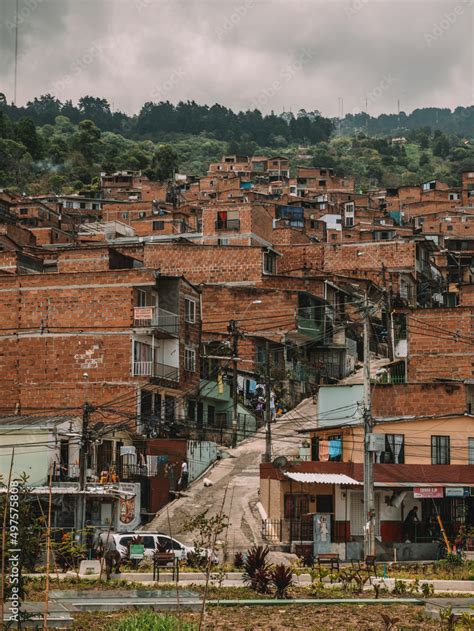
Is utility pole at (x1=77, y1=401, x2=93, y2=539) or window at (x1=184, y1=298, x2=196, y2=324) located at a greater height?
window at (x1=184, y1=298, x2=196, y2=324)

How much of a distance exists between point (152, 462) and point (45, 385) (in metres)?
9.08

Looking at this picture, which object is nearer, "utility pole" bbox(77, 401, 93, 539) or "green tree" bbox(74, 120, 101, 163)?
"utility pole" bbox(77, 401, 93, 539)

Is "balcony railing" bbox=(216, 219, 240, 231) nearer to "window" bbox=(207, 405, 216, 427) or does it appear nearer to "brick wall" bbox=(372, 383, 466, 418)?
"window" bbox=(207, 405, 216, 427)

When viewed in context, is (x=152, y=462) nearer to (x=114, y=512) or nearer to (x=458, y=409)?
(x=114, y=512)

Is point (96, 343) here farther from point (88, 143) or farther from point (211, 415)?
point (88, 143)

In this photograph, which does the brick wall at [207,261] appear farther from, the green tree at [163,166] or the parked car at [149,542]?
the green tree at [163,166]

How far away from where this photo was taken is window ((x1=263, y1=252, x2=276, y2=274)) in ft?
228

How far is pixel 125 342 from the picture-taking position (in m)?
48.8

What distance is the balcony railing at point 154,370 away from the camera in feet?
159

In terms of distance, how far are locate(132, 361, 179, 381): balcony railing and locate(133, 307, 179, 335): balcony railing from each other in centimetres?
161

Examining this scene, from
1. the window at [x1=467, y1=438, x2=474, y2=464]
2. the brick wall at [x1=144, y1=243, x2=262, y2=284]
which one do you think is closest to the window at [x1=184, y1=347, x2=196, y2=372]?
the brick wall at [x1=144, y1=243, x2=262, y2=284]

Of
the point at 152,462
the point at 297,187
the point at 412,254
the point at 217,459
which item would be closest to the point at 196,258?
the point at 412,254

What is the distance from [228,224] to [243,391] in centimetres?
2258

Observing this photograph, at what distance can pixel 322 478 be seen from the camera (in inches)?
1496
